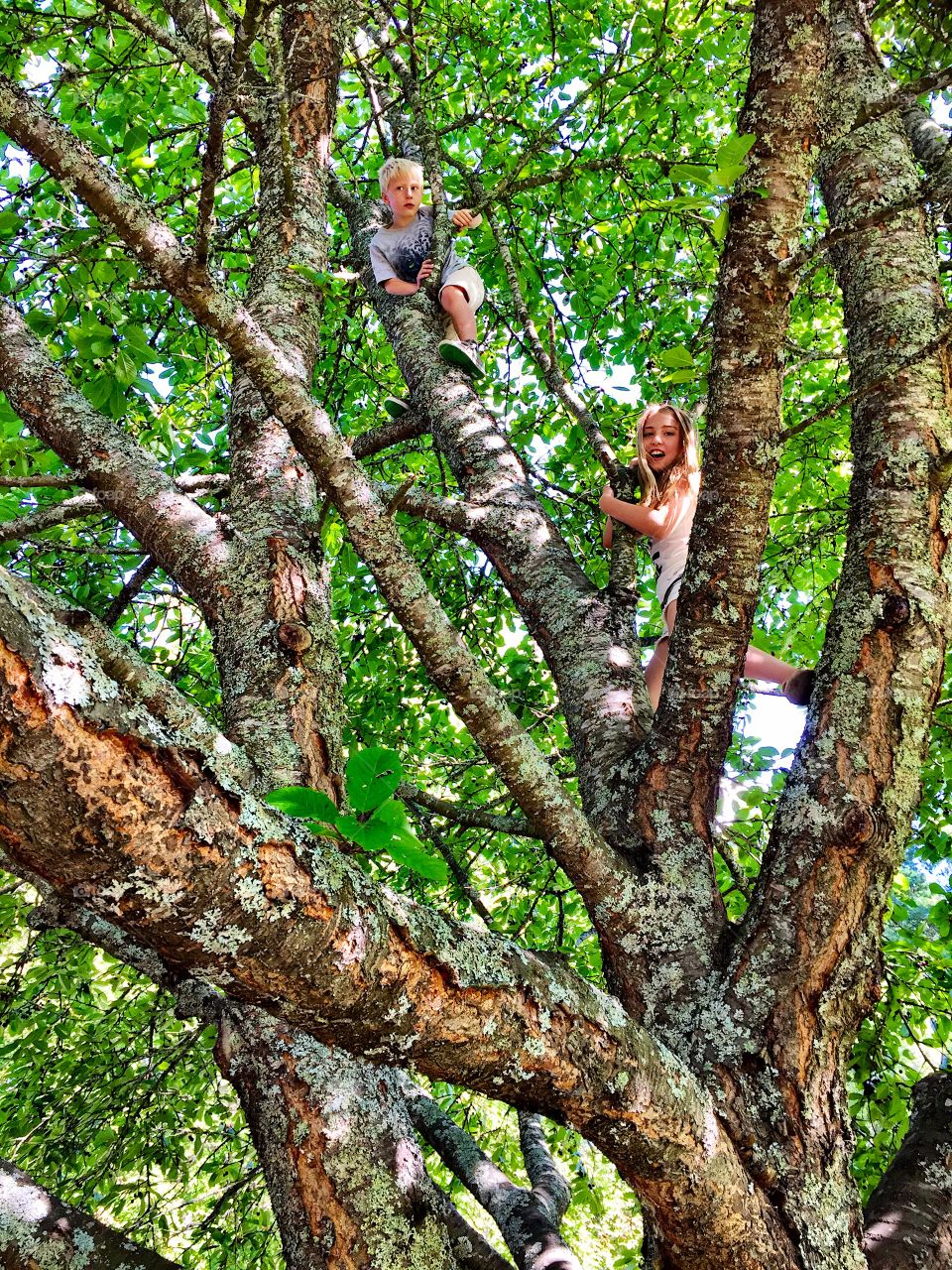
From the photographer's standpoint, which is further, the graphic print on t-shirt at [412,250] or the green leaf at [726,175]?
the graphic print on t-shirt at [412,250]

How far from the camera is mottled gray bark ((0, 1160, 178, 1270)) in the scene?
59.9 inches

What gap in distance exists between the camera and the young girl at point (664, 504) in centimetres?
344

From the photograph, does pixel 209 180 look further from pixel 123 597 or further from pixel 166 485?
pixel 123 597

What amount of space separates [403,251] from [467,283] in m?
0.62

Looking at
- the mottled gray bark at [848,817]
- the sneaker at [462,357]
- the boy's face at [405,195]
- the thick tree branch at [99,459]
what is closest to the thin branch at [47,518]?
the thick tree branch at [99,459]

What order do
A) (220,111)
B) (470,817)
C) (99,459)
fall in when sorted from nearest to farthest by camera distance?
(220,111)
(99,459)
(470,817)

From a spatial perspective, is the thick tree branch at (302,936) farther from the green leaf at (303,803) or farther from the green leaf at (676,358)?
the green leaf at (676,358)

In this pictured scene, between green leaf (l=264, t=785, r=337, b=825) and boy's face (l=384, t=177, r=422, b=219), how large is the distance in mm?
4301

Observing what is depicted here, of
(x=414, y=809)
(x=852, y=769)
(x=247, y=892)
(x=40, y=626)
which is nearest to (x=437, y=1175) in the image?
(x=414, y=809)

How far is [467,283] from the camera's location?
417 centimetres

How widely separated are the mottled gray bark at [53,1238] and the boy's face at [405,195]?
14.8ft

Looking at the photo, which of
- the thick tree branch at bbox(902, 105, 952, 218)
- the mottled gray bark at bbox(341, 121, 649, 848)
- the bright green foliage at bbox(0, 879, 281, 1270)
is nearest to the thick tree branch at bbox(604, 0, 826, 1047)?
the mottled gray bark at bbox(341, 121, 649, 848)

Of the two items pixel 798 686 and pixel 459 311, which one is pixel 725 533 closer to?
pixel 798 686

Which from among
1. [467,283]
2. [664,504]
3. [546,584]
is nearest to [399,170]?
[467,283]
